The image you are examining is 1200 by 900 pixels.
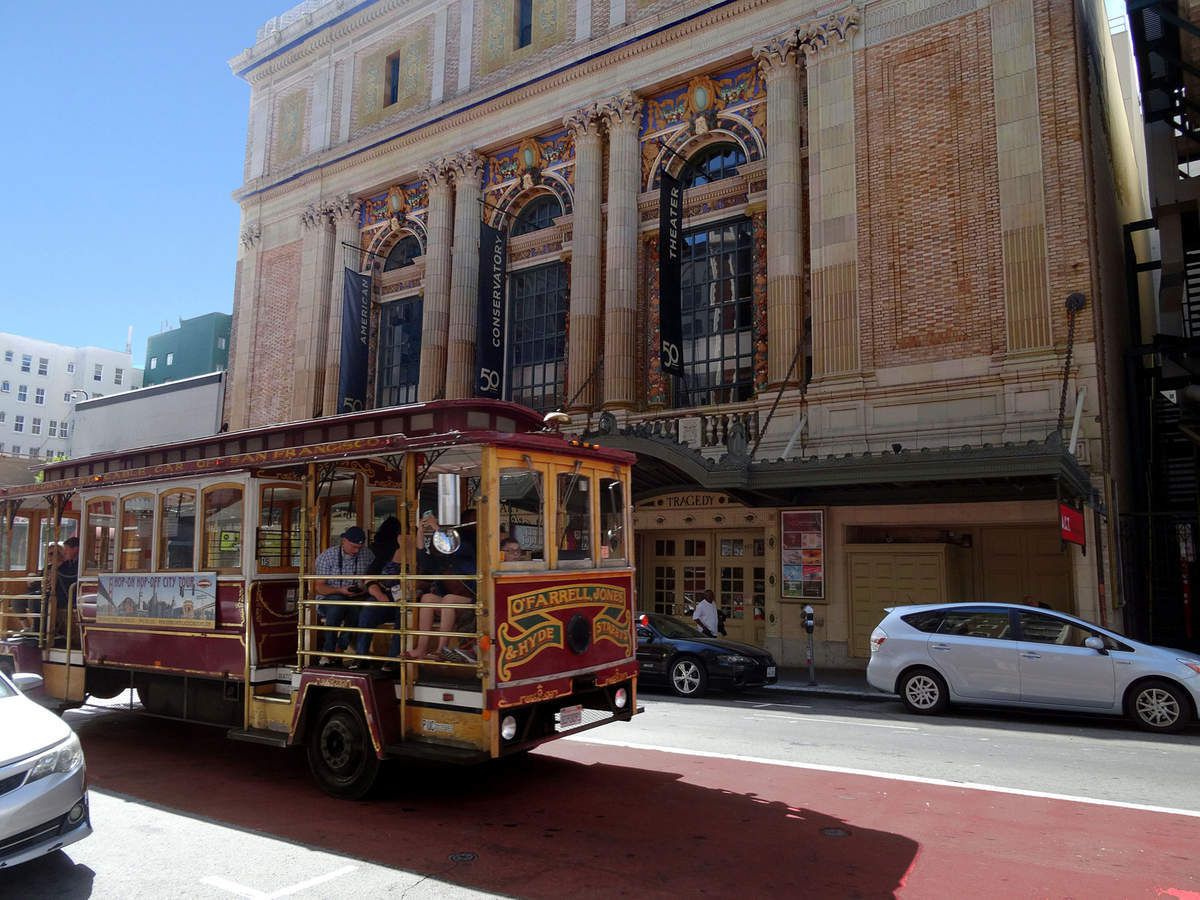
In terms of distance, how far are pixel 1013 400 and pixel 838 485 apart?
3707 millimetres

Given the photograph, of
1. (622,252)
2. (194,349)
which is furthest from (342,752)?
(194,349)

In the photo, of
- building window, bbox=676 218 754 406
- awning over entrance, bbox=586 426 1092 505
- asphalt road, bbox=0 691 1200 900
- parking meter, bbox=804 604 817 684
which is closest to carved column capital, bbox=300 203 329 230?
building window, bbox=676 218 754 406

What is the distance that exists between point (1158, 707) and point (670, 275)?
41.3ft

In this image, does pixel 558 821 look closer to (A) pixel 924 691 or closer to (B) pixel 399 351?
(A) pixel 924 691

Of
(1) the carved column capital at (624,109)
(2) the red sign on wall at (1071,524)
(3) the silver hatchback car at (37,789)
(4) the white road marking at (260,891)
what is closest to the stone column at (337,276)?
(1) the carved column capital at (624,109)

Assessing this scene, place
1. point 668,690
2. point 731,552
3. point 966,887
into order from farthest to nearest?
point 731,552, point 668,690, point 966,887

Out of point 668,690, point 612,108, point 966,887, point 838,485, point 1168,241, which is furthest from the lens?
point 612,108

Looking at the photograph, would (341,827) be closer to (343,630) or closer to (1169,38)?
(343,630)

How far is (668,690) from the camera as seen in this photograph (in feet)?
45.3

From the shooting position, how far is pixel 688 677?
43.7ft

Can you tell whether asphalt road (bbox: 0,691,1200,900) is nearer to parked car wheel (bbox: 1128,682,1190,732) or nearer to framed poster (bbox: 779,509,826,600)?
parked car wheel (bbox: 1128,682,1190,732)

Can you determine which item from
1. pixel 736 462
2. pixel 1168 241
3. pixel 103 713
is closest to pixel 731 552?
pixel 736 462

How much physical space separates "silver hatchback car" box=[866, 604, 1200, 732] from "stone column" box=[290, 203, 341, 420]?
20588 mm

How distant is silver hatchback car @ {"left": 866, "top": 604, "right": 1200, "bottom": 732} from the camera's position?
33.9 feet
